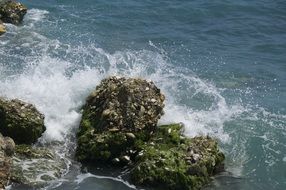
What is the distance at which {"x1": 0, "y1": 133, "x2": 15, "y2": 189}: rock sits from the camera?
16547 millimetres

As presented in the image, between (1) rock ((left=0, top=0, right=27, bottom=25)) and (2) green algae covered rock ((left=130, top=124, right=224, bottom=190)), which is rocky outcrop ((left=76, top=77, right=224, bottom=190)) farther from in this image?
(1) rock ((left=0, top=0, right=27, bottom=25))

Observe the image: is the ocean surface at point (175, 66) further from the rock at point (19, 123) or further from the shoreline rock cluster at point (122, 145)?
the rock at point (19, 123)

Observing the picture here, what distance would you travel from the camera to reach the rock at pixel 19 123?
18.8m

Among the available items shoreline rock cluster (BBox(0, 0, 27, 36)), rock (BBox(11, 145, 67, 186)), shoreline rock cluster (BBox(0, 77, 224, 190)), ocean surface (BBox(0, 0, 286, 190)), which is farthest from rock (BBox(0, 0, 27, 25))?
rock (BBox(11, 145, 67, 186))

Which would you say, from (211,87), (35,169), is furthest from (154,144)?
(211,87)

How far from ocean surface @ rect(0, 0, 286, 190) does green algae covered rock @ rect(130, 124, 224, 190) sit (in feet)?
1.71

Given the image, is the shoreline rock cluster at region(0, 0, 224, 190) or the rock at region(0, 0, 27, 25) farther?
the rock at region(0, 0, 27, 25)

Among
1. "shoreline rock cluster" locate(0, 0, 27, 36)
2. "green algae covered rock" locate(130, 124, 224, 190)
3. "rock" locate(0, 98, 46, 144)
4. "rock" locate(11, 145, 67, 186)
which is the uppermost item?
"shoreline rock cluster" locate(0, 0, 27, 36)

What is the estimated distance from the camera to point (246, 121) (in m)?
22.5

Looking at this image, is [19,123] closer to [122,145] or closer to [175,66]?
[122,145]

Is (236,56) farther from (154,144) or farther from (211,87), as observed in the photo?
(154,144)

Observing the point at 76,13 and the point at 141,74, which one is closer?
the point at 141,74

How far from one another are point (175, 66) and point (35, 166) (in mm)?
12161

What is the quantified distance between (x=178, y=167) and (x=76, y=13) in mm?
21803
